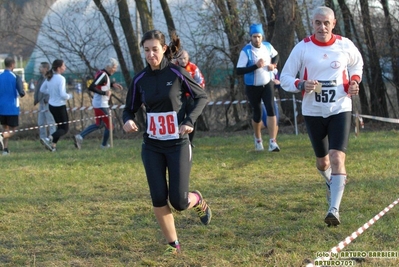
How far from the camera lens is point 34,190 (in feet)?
30.5

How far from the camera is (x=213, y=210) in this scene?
24.5 feet

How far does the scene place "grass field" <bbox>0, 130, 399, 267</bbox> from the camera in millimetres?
5715

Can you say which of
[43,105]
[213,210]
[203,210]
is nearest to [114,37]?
[43,105]

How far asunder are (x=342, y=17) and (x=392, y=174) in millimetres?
8943

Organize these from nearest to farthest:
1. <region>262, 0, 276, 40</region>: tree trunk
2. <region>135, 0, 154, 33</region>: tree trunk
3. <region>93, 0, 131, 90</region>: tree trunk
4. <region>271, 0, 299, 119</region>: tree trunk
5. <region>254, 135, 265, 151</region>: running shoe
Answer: <region>254, 135, 265, 151</region>: running shoe < <region>271, 0, 299, 119</region>: tree trunk < <region>262, 0, 276, 40</region>: tree trunk < <region>135, 0, 154, 33</region>: tree trunk < <region>93, 0, 131, 90</region>: tree trunk

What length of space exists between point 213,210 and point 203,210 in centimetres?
105

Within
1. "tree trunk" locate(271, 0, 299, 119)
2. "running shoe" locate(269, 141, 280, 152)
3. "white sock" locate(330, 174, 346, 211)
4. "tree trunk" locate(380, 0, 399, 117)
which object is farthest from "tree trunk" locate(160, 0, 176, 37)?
"white sock" locate(330, 174, 346, 211)

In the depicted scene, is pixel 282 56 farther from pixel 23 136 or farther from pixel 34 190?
pixel 34 190

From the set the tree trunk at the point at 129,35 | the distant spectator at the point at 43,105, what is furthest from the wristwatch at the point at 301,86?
the tree trunk at the point at 129,35

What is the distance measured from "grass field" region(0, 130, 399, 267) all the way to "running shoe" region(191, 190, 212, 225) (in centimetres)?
9

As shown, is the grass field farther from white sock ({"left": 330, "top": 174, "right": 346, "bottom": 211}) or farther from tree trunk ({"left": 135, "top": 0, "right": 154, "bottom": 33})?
tree trunk ({"left": 135, "top": 0, "right": 154, "bottom": 33})

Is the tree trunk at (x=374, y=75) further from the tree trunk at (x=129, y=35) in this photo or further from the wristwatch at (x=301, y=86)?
the wristwatch at (x=301, y=86)

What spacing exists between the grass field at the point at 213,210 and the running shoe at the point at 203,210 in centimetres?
9

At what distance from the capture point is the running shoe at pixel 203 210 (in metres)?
6.31
